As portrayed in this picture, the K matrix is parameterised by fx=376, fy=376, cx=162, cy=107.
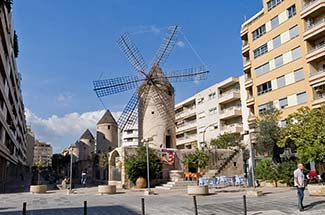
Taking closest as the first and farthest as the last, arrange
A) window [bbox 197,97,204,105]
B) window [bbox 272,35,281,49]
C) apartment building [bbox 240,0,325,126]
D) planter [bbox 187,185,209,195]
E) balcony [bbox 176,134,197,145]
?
planter [bbox 187,185,209,195] → apartment building [bbox 240,0,325,126] → window [bbox 272,35,281,49] → window [bbox 197,97,204,105] → balcony [bbox 176,134,197,145]

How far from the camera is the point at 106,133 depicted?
6975 centimetres

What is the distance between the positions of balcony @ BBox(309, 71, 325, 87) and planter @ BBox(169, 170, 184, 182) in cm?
1573

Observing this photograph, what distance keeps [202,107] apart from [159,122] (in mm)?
26543

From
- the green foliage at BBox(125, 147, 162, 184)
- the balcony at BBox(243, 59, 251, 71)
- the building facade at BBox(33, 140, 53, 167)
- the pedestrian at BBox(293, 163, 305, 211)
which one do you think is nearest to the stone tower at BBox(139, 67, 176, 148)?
the green foliage at BBox(125, 147, 162, 184)

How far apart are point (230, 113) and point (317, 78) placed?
68.8ft

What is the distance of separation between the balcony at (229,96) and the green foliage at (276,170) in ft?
81.8

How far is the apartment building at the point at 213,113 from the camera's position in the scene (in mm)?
56250

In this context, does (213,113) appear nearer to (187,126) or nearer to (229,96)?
(229,96)

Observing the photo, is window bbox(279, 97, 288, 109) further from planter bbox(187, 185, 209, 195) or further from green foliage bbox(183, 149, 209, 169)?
planter bbox(187, 185, 209, 195)

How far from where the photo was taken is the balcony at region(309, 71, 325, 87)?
3619 centimetres

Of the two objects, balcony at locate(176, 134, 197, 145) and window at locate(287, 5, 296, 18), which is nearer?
window at locate(287, 5, 296, 18)

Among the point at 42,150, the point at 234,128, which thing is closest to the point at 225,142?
the point at 234,128

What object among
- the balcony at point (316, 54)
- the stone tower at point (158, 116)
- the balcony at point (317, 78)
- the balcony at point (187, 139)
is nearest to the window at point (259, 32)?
the balcony at point (316, 54)

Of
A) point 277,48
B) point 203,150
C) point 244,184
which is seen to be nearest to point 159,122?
point 203,150
